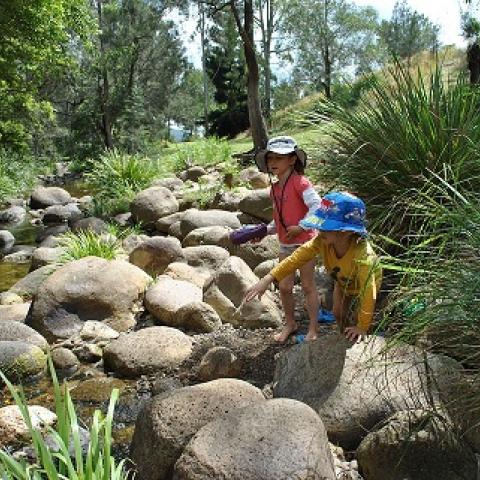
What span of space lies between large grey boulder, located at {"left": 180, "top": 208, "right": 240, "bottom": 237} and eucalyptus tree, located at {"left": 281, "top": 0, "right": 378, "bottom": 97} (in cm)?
2971

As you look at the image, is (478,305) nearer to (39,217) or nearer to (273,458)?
(273,458)

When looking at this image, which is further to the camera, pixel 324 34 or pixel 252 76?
pixel 324 34

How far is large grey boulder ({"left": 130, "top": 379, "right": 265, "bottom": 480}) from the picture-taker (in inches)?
115

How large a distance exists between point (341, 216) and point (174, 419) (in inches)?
54.6

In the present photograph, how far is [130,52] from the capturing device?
90.7 feet

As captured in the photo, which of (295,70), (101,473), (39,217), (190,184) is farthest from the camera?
(295,70)

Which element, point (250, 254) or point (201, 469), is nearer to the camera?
point (201, 469)

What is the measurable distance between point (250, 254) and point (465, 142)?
2953mm

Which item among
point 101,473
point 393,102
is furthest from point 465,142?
point 101,473

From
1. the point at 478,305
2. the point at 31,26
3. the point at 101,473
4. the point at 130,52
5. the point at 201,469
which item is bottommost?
the point at 201,469

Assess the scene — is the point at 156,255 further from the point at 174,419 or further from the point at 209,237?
the point at 174,419

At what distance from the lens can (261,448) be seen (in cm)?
259

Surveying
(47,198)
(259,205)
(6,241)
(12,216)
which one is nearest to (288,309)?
(259,205)

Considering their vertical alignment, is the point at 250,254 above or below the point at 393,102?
below
